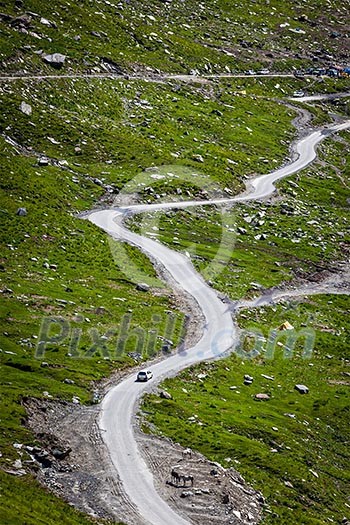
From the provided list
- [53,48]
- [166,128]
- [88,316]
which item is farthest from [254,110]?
[88,316]

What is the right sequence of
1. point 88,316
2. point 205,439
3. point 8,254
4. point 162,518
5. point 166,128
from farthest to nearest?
point 166,128, point 8,254, point 88,316, point 205,439, point 162,518

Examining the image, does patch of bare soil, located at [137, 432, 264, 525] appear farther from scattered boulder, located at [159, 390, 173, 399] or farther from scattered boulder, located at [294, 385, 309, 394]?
scattered boulder, located at [294, 385, 309, 394]

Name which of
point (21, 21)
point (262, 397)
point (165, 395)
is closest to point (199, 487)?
point (165, 395)

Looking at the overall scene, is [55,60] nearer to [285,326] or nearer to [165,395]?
[285,326]

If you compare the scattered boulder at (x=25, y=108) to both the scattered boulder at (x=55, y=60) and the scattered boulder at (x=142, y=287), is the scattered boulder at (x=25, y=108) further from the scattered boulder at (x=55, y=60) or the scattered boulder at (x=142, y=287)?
the scattered boulder at (x=142, y=287)

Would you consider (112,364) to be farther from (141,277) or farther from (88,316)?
(141,277)

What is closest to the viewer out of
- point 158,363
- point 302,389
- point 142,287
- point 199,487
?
point 199,487
